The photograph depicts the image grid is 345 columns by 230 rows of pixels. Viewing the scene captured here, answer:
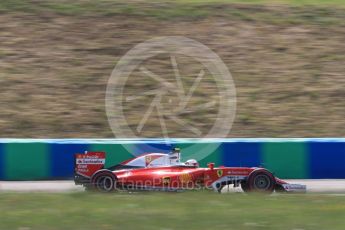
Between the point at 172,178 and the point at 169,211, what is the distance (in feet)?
6.40

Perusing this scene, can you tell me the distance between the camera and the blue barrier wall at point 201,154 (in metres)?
11.7

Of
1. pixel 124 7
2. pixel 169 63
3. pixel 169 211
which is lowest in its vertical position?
pixel 169 211

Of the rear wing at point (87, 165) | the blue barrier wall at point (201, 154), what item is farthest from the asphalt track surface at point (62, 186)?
Answer: the rear wing at point (87, 165)

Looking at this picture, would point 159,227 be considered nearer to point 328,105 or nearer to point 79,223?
point 79,223

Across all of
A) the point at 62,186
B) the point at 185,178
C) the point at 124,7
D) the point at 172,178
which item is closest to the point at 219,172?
the point at 185,178

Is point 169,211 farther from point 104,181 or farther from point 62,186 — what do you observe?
point 62,186

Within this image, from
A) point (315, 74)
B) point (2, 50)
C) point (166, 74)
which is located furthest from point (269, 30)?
point (2, 50)

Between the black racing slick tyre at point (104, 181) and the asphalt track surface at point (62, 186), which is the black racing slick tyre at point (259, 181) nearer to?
the asphalt track surface at point (62, 186)

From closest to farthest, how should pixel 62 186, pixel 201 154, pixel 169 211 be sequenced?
pixel 169 211 < pixel 62 186 < pixel 201 154

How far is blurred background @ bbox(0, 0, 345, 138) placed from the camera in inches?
550

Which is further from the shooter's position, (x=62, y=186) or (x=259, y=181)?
(x=62, y=186)

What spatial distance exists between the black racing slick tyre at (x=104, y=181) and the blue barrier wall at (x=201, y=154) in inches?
80.6

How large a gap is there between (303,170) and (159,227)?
535 cm

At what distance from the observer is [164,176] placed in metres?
9.51
